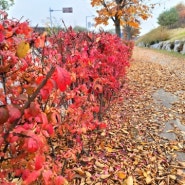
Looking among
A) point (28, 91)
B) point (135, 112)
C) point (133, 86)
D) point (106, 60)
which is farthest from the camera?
point (133, 86)

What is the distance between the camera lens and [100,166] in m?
2.84

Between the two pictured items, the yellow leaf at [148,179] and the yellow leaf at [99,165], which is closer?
the yellow leaf at [148,179]

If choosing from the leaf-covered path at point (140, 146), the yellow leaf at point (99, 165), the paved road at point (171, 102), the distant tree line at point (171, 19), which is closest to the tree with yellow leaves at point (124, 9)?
the paved road at point (171, 102)

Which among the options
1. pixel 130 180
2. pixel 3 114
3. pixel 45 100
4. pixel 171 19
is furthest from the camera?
pixel 171 19

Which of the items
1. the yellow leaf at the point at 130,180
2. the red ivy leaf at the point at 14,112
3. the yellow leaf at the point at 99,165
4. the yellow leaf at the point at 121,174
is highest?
the red ivy leaf at the point at 14,112

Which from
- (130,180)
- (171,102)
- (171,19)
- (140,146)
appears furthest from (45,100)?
(171,19)

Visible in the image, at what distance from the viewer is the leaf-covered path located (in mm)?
2705

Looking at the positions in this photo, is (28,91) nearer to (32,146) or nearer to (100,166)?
(32,146)

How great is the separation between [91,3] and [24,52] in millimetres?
13782

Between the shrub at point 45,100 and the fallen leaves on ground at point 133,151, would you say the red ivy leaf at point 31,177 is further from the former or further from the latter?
the fallen leaves on ground at point 133,151

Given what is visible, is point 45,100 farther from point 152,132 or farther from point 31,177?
point 152,132

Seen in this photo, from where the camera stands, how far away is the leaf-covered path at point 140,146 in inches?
106

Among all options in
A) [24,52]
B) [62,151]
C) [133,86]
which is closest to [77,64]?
[62,151]

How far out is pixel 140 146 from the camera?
332 cm
